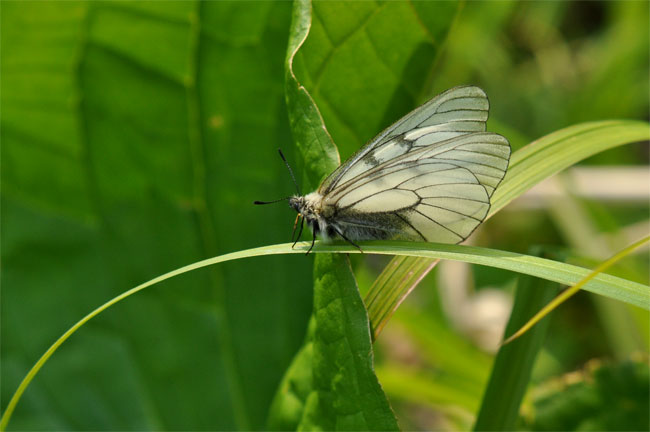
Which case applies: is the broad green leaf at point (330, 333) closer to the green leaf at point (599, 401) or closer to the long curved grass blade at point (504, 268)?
the long curved grass blade at point (504, 268)

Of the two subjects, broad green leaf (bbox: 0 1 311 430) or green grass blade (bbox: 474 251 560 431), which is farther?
broad green leaf (bbox: 0 1 311 430)

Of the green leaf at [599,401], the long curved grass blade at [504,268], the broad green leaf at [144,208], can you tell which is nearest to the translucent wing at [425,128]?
the long curved grass blade at [504,268]

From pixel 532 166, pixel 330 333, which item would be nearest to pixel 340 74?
pixel 532 166

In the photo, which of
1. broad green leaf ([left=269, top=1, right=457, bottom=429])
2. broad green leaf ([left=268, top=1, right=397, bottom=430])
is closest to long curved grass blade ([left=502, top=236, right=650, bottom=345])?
broad green leaf ([left=268, top=1, right=397, bottom=430])

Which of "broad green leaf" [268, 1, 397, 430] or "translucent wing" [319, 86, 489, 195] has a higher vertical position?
"translucent wing" [319, 86, 489, 195]

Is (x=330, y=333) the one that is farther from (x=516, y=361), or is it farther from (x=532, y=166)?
(x=532, y=166)

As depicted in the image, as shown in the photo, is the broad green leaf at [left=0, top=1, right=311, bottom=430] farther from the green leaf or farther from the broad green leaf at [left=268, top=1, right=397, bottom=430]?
the green leaf

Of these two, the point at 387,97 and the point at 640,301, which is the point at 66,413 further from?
the point at 640,301
